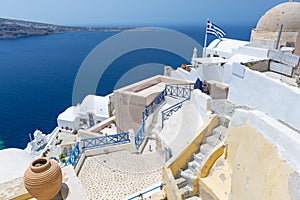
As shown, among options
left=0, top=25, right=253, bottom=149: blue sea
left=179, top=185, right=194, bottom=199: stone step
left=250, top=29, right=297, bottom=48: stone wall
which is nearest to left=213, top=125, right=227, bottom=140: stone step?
left=179, top=185, right=194, bottom=199: stone step

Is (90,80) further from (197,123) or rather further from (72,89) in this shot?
(197,123)

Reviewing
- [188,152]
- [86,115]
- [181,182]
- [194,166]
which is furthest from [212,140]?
[86,115]

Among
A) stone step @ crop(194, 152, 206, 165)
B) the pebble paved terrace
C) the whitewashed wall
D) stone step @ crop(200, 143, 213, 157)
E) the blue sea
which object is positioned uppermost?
the whitewashed wall

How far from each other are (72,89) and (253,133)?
47645 mm

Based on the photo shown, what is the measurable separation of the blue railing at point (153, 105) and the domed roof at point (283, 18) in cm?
1047

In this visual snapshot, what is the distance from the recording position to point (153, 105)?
11.1 m

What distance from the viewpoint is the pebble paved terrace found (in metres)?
Answer: 7.06

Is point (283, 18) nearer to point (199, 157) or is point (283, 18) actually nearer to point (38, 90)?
point (199, 157)

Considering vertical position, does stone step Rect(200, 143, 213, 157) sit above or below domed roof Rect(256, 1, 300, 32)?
below

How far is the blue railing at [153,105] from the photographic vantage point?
35.3 feet

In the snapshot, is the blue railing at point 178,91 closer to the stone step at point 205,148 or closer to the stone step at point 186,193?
the stone step at point 205,148

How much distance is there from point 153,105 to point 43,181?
26.9 feet

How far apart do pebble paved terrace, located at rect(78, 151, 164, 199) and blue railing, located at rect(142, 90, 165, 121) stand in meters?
2.37

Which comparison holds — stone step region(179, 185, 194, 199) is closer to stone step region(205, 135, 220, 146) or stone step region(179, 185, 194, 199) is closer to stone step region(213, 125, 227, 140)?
stone step region(205, 135, 220, 146)
